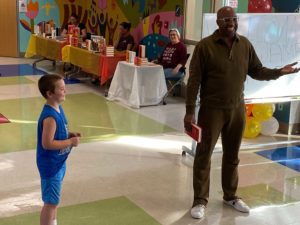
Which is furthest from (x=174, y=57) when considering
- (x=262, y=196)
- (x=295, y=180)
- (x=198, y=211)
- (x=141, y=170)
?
(x=198, y=211)

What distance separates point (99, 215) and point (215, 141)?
103cm

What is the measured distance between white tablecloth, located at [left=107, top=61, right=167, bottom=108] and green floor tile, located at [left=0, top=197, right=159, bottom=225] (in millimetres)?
3424

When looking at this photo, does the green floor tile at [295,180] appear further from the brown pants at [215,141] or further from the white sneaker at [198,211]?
the white sneaker at [198,211]

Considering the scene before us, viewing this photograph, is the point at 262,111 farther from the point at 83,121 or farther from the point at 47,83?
the point at 47,83

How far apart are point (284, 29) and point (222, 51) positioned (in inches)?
79.7

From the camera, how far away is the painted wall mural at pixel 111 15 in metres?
8.32

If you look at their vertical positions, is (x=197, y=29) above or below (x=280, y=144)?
above

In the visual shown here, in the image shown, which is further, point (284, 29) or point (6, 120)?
point (6, 120)

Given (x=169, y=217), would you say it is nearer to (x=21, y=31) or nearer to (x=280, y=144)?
(x=280, y=144)

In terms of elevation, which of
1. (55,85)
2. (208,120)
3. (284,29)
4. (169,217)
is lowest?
(169,217)

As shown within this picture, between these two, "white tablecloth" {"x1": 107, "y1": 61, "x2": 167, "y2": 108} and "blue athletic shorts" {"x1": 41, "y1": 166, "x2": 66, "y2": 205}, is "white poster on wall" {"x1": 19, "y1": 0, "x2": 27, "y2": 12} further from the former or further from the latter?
"blue athletic shorts" {"x1": 41, "y1": 166, "x2": 66, "y2": 205}

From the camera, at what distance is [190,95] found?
337 cm

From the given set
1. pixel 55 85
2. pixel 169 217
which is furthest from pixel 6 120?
pixel 55 85

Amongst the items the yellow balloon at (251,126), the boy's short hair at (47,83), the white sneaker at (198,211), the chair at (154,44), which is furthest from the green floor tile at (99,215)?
the chair at (154,44)
